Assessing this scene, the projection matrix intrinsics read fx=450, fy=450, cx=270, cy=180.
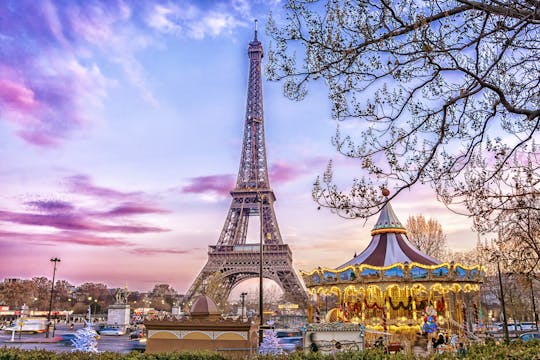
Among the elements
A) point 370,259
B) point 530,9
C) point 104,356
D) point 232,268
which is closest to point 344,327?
point 104,356

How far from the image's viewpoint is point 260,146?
62.3 meters

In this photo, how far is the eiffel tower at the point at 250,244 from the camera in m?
51.7

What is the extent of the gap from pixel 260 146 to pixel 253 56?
15124 mm

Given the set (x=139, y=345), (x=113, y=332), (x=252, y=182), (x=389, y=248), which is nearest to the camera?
(x=389, y=248)

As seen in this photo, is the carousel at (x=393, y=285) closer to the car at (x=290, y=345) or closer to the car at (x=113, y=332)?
the car at (x=290, y=345)

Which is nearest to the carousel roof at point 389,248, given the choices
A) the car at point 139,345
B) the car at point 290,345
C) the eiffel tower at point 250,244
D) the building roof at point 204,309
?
the car at point 290,345

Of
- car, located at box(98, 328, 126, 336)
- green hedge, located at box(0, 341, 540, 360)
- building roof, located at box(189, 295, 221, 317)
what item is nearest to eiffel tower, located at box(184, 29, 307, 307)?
car, located at box(98, 328, 126, 336)

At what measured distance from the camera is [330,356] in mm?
8383

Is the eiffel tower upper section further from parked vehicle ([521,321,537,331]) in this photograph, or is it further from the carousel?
the carousel

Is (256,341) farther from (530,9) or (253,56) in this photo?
(253,56)

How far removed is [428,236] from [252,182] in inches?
987

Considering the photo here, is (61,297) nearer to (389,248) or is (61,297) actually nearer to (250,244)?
(250,244)

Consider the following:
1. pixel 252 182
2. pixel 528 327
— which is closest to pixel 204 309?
pixel 528 327

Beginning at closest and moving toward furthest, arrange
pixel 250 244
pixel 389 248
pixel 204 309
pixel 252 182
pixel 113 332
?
pixel 204 309, pixel 389 248, pixel 113 332, pixel 250 244, pixel 252 182
